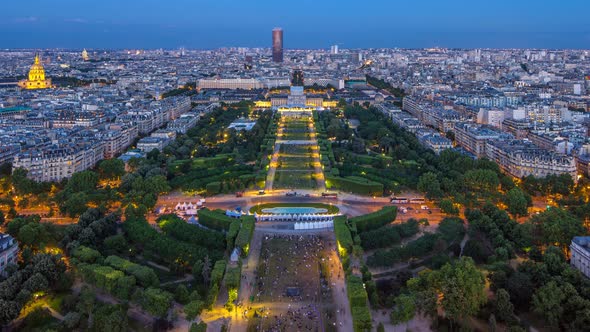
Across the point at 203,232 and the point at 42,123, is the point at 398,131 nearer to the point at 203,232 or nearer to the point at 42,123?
the point at 203,232

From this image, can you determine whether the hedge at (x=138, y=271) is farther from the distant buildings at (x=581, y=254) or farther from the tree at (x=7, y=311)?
the distant buildings at (x=581, y=254)

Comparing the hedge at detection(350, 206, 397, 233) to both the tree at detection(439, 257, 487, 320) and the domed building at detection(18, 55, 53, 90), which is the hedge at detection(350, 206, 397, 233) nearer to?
the tree at detection(439, 257, 487, 320)

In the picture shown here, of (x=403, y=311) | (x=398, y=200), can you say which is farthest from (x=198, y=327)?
(x=398, y=200)

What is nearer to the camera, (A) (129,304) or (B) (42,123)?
(A) (129,304)

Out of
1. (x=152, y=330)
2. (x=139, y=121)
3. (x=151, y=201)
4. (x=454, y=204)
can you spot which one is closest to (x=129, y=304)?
Answer: (x=152, y=330)

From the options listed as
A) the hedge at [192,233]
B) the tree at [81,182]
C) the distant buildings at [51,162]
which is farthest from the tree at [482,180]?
the distant buildings at [51,162]

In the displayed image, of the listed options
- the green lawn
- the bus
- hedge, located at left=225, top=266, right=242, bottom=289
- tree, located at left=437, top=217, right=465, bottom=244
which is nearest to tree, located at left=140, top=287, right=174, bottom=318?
hedge, located at left=225, top=266, right=242, bottom=289
